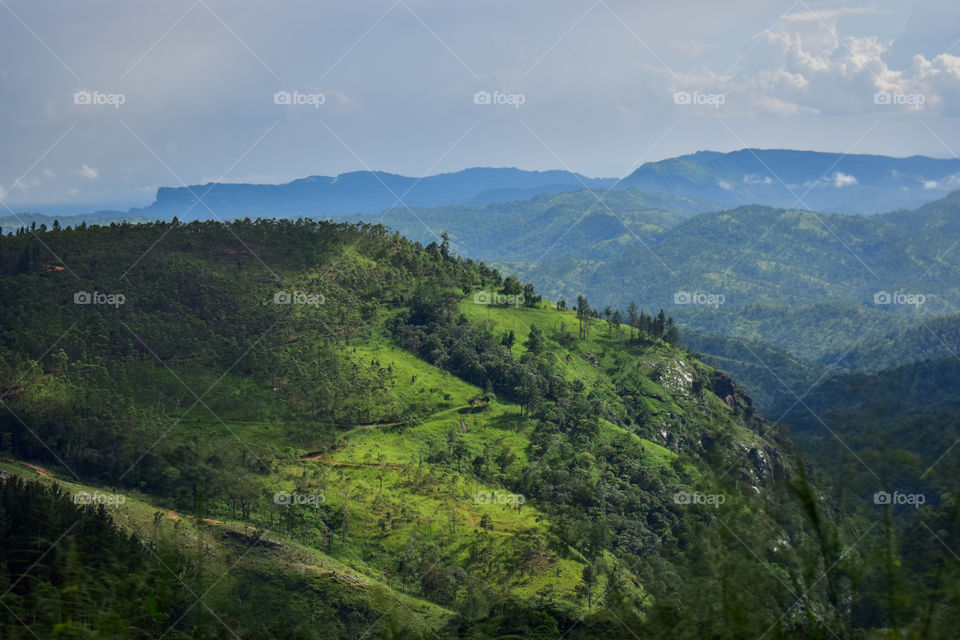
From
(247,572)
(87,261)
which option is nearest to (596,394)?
(247,572)

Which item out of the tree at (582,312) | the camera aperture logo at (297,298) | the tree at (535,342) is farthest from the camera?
the tree at (582,312)

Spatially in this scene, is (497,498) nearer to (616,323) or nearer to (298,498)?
(298,498)

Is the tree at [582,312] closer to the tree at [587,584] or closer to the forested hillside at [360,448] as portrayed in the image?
the forested hillside at [360,448]

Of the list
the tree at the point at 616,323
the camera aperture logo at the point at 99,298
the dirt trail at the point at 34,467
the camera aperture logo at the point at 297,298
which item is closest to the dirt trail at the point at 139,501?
the dirt trail at the point at 34,467

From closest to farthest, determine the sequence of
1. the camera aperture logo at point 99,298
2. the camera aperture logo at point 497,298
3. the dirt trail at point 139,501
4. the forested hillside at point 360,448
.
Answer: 1. the forested hillside at point 360,448
2. the dirt trail at point 139,501
3. the camera aperture logo at point 99,298
4. the camera aperture logo at point 497,298

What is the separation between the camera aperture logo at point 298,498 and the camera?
63.2m

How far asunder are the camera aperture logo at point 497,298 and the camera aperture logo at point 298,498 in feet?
237

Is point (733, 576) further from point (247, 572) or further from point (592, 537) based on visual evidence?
point (592, 537)

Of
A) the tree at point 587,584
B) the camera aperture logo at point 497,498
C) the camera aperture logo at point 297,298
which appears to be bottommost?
the tree at point 587,584

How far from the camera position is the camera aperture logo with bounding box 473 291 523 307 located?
440ft

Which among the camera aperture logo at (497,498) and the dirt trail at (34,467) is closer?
the dirt trail at (34,467)

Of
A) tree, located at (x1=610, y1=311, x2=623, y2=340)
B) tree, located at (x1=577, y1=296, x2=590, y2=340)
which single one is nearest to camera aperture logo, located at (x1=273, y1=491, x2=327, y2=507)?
tree, located at (x1=577, y1=296, x2=590, y2=340)

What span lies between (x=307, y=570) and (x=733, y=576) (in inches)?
1894

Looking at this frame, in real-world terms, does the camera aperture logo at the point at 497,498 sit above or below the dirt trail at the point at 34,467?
below
